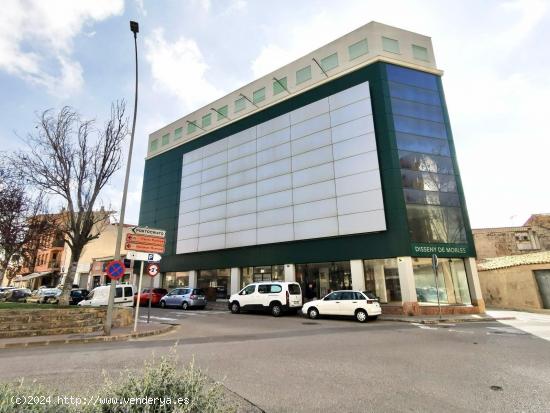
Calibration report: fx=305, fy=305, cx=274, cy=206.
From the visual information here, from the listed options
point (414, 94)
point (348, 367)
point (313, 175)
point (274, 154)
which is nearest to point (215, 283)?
point (274, 154)

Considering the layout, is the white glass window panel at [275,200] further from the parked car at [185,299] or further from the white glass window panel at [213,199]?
the parked car at [185,299]

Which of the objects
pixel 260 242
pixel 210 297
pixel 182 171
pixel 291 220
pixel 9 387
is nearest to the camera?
pixel 9 387

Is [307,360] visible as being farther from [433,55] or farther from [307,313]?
[433,55]

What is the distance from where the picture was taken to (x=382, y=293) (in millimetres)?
19859

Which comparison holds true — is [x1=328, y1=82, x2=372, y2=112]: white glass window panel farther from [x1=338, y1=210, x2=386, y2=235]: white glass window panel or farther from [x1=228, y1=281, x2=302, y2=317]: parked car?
[x1=228, y1=281, x2=302, y2=317]: parked car

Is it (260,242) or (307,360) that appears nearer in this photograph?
(307,360)

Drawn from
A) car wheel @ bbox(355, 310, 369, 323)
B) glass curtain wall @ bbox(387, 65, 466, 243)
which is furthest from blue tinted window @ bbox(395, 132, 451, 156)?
car wheel @ bbox(355, 310, 369, 323)

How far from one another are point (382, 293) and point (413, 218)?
5.32 m

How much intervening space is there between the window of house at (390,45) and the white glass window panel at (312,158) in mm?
9248

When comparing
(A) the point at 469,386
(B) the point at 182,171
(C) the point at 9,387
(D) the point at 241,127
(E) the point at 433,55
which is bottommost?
(A) the point at 469,386

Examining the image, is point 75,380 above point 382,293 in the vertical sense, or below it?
below

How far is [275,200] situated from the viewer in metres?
26.2

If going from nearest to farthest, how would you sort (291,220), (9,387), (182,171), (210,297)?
1. (9,387)
2. (291,220)
3. (210,297)
4. (182,171)

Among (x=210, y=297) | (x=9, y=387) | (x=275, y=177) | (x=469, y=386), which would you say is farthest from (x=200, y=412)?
(x=210, y=297)
